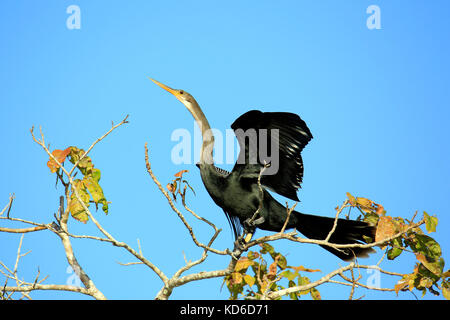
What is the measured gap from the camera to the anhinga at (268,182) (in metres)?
5.26

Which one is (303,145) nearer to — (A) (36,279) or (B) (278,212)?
(B) (278,212)

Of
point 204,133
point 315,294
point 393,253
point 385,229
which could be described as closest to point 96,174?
point 204,133

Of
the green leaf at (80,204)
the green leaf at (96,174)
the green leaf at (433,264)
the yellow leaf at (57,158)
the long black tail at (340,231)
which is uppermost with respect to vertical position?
the yellow leaf at (57,158)

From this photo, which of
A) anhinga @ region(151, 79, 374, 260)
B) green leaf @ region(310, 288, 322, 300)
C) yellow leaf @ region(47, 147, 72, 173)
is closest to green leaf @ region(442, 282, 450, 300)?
anhinga @ region(151, 79, 374, 260)

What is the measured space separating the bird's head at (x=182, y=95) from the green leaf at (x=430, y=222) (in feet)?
9.10

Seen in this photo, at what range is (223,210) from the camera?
563cm

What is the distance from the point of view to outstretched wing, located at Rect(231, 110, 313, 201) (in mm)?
5211

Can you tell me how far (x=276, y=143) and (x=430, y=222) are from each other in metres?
1.62

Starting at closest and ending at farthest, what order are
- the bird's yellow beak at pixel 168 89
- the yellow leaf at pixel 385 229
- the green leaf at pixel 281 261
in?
the yellow leaf at pixel 385 229, the green leaf at pixel 281 261, the bird's yellow beak at pixel 168 89

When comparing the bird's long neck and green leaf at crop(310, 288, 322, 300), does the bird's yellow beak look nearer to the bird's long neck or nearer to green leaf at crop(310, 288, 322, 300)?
the bird's long neck

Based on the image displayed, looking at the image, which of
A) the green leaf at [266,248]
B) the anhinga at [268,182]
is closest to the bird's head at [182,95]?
the anhinga at [268,182]

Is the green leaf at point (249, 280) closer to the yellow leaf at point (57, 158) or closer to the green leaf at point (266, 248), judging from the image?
the green leaf at point (266, 248)

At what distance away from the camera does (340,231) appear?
18.0 ft

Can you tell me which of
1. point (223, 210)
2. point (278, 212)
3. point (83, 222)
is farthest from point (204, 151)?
point (83, 222)
